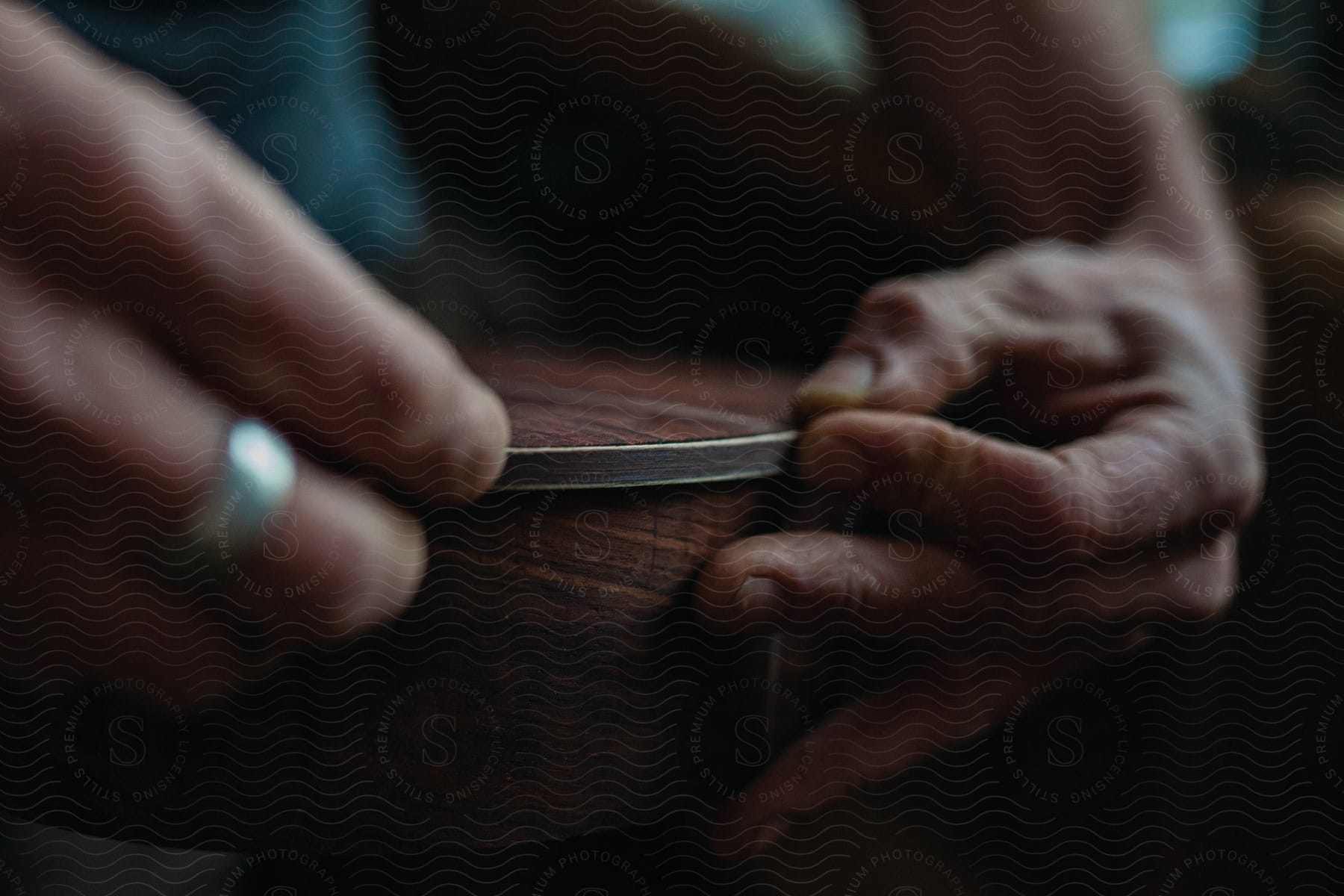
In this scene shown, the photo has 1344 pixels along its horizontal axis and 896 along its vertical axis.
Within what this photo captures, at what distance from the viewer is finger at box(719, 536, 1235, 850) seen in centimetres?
45

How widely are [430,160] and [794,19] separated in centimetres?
19

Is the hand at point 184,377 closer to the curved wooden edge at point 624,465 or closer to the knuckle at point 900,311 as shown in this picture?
the curved wooden edge at point 624,465

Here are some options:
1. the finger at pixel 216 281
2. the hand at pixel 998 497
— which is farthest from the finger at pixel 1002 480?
the finger at pixel 216 281

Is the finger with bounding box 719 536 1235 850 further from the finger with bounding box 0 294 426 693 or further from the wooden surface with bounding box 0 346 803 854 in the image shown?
the finger with bounding box 0 294 426 693

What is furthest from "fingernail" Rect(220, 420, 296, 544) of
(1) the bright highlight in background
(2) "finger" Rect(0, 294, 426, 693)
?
(1) the bright highlight in background

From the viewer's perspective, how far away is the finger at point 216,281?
0.40 metres

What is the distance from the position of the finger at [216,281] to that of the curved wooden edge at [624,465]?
0.01 m

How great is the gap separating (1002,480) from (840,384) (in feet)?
0.28

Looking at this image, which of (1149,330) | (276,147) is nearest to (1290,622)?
(1149,330)

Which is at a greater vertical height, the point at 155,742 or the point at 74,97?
the point at 74,97

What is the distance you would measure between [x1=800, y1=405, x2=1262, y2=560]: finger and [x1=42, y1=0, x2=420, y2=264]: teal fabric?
0.22 metres

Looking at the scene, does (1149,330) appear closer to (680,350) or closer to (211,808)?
(680,350)

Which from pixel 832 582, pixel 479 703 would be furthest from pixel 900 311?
pixel 479 703

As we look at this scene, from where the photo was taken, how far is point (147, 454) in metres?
0.40
